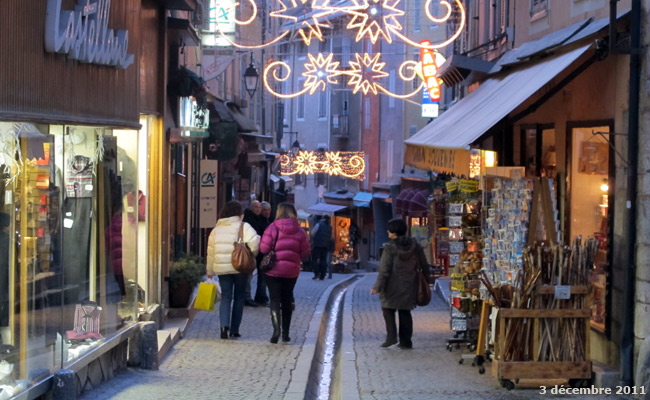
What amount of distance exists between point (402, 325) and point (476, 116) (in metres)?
2.72

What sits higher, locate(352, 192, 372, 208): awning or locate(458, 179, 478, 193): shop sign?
locate(458, 179, 478, 193): shop sign

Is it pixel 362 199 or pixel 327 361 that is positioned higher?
pixel 362 199

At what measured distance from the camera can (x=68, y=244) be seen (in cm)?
953

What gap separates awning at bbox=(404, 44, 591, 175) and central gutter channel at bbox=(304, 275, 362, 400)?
2755 mm

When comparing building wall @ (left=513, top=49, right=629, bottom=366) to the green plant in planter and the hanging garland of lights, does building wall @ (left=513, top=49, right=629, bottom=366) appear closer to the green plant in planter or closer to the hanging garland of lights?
the hanging garland of lights

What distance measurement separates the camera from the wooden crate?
9.85 metres

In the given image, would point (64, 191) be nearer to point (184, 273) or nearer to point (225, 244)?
point (225, 244)

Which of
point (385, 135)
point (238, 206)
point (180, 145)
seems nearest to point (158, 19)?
point (238, 206)

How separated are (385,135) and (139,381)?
1421 inches

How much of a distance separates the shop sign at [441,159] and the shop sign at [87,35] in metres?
3.85

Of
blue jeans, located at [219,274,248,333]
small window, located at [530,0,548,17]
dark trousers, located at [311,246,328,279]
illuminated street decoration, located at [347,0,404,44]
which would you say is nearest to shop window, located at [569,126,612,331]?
small window, located at [530,0,548,17]

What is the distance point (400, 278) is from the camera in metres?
13.0

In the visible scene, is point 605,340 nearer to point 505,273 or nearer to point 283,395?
point 505,273

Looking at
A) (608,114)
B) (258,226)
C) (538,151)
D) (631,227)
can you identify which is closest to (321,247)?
(258,226)
